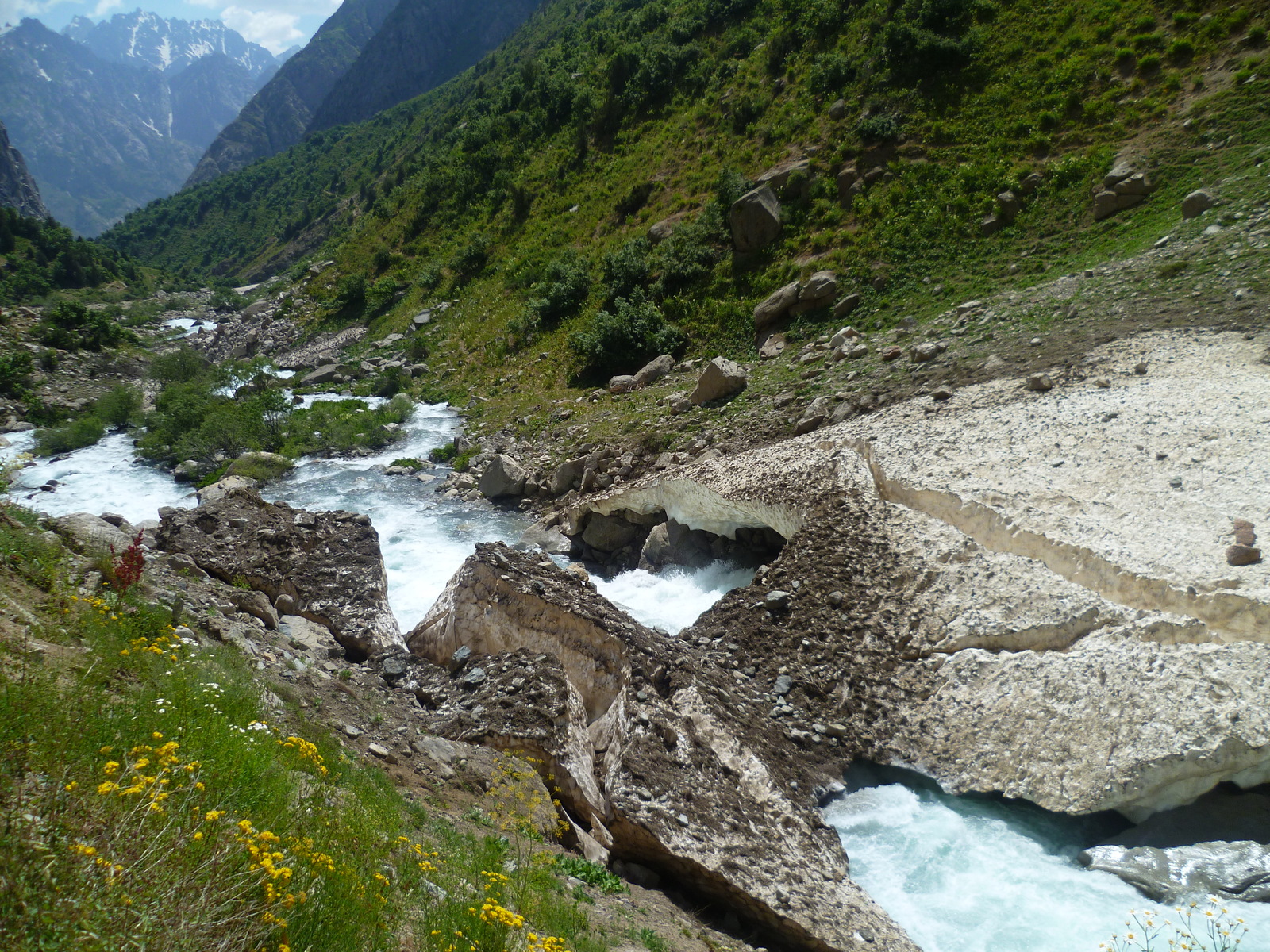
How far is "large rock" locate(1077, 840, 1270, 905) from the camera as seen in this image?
255 inches

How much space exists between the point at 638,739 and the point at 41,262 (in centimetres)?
7919

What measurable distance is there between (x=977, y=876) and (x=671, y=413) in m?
13.4

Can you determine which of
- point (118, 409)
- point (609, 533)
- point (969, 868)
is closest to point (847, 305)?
point (609, 533)

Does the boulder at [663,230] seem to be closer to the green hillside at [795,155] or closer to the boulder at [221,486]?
the green hillside at [795,155]

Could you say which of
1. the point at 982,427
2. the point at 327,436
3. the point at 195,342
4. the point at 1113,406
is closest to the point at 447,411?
the point at 327,436

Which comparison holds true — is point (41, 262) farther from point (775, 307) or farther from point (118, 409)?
point (775, 307)

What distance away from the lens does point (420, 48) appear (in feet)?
505

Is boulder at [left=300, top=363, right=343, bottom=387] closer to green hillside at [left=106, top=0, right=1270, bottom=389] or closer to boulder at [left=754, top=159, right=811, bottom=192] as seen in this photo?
green hillside at [left=106, top=0, right=1270, bottom=389]

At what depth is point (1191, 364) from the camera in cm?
1166

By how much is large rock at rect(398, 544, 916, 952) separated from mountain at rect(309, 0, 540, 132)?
154865 mm

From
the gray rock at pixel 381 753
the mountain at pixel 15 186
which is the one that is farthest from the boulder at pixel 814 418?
the mountain at pixel 15 186

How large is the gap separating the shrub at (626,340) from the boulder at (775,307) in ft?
9.70

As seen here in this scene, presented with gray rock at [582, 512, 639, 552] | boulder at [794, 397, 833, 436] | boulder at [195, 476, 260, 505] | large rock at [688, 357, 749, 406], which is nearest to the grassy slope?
large rock at [688, 357, 749, 406]

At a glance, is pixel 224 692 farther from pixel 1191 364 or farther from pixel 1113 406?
pixel 1191 364
